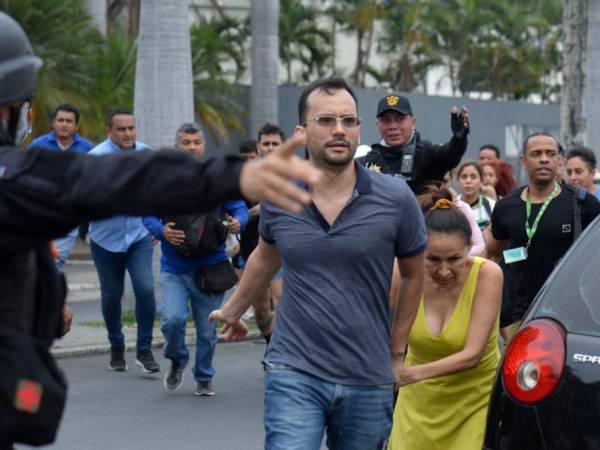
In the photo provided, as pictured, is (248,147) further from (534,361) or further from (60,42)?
(60,42)

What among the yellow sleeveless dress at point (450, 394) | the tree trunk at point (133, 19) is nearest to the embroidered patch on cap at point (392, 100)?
the yellow sleeveless dress at point (450, 394)

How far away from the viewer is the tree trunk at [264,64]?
89.0 feet

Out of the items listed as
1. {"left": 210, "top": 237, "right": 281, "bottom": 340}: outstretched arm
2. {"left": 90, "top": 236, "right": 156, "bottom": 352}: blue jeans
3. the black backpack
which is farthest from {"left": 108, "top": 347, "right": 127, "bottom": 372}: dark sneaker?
{"left": 210, "top": 237, "right": 281, "bottom": 340}: outstretched arm

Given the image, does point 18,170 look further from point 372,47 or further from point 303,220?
point 372,47

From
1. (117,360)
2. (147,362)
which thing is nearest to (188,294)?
(147,362)

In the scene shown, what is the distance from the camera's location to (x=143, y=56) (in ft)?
48.6

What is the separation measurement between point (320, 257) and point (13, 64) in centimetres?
205

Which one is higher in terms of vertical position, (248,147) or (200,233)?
(248,147)

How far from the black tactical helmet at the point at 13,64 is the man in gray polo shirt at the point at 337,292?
1988 mm

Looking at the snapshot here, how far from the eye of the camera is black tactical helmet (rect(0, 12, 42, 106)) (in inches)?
133

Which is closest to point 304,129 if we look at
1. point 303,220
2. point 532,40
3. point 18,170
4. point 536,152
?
point 303,220

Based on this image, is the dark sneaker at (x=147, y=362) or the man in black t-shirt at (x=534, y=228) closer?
the man in black t-shirt at (x=534, y=228)

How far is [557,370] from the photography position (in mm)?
4766

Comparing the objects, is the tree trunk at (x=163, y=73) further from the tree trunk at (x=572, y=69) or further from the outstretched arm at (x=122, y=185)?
the outstretched arm at (x=122, y=185)
